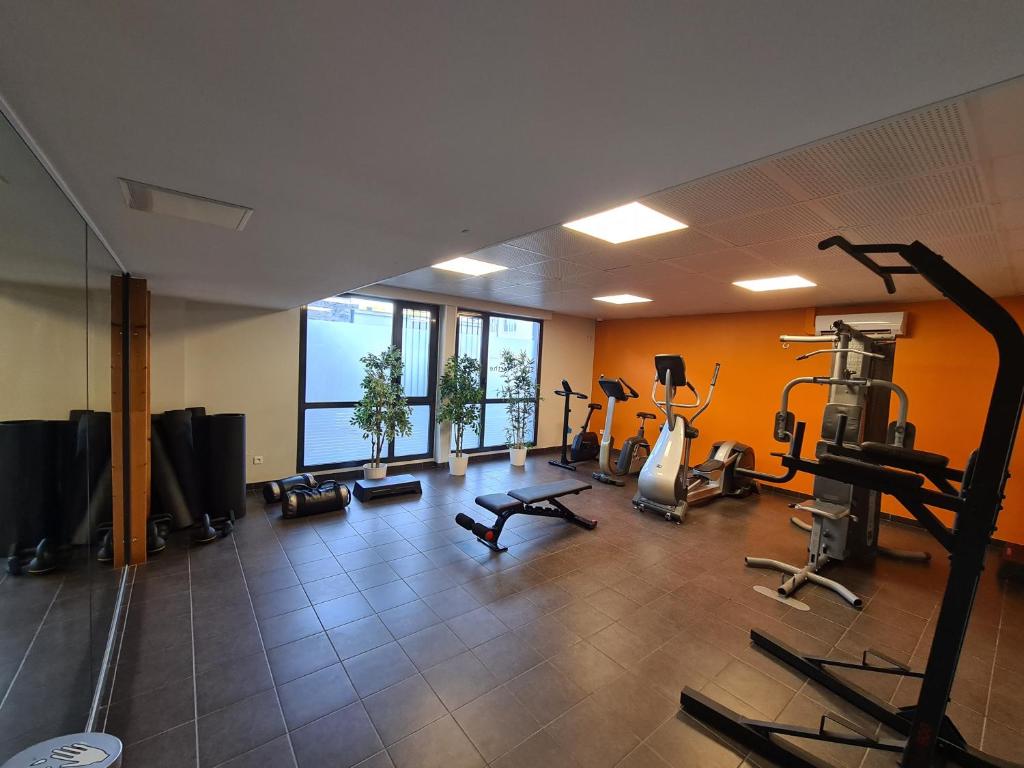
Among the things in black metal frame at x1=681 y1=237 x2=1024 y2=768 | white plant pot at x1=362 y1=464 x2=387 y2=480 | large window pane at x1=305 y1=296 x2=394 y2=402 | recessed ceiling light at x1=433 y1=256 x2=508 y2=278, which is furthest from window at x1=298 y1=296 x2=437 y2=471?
black metal frame at x1=681 y1=237 x2=1024 y2=768

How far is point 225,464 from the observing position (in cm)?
395

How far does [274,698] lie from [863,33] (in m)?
3.04

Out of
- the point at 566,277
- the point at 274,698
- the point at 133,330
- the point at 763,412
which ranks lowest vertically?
the point at 274,698

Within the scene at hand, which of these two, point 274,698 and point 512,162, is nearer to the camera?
point 512,162

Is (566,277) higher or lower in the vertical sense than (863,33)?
higher

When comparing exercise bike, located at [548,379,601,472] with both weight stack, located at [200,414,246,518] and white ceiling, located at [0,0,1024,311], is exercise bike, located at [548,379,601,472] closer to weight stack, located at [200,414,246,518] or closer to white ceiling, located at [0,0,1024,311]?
weight stack, located at [200,414,246,518]

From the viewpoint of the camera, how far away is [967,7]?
24.1 inches

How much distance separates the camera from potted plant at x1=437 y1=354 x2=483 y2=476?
19.5ft

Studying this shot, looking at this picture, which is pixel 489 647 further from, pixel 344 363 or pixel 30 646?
pixel 344 363

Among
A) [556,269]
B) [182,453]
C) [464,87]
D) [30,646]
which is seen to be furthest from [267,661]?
[556,269]

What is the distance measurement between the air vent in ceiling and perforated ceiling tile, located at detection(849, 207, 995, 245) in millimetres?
3304

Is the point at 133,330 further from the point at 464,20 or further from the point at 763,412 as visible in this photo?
the point at 763,412

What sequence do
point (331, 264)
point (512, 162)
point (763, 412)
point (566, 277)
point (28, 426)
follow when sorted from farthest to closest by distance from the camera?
point (763, 412)
point (566, 277)
point (331, 264)
point (28, 426)
point (512, 162)

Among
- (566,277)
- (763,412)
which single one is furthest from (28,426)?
(763,412)
